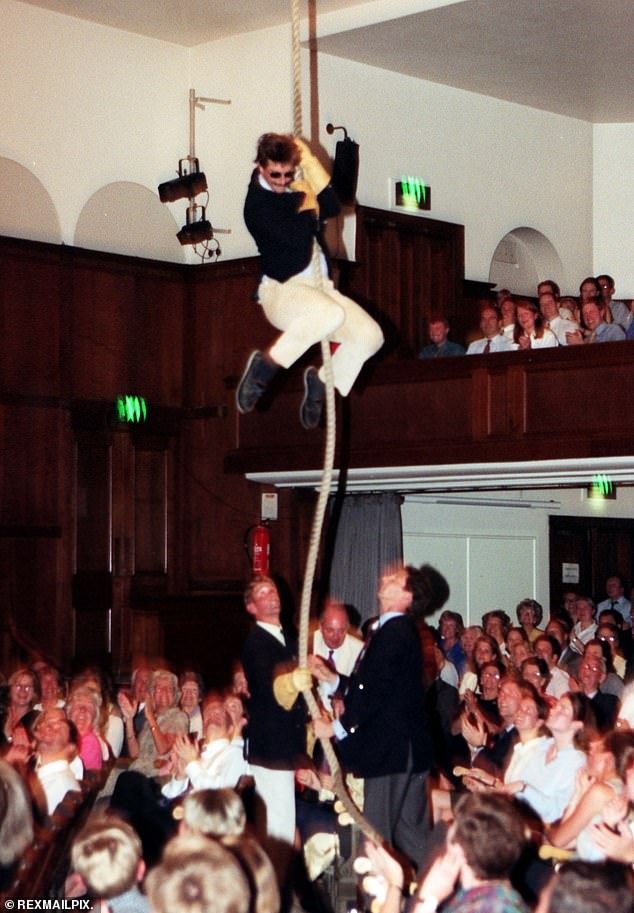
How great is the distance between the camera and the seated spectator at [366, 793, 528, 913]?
365 centimetres

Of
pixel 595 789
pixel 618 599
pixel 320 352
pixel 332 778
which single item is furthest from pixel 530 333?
pixel 595 789

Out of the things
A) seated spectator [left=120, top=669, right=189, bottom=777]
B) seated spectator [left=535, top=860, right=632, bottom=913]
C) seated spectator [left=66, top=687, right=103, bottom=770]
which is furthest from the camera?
seated spectator [left=120, top=669, right=189, bottom=777]

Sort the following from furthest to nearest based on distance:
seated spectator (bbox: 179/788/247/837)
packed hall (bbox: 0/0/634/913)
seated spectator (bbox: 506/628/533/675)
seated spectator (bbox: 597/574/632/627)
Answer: seated spectator (bbox: 597/574/632/627), packed hall (bbox: 0/0/634/913), seated spectator (bbox: 506/628/533/675), seated spectator (bbox: 179/788/247/837)

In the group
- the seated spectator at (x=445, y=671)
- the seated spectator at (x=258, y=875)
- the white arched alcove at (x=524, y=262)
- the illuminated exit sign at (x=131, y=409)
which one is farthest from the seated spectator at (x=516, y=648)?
the seated spectator at (x=258, y=875)

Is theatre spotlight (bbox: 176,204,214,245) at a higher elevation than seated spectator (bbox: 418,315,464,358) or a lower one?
higher

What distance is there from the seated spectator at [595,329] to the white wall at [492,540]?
3.02 metres

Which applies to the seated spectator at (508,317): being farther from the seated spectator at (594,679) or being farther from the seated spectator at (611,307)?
the seated spectator at (594,679)

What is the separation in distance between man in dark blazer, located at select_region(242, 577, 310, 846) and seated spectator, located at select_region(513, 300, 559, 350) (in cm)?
493

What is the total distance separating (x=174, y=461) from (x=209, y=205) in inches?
87.8

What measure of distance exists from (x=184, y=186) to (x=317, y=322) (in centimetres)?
717

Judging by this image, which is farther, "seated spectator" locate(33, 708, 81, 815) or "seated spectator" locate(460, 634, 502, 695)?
"seated spectator" locate(460, 634, 502, 695)

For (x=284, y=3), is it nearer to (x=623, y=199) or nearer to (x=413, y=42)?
(x=413, y=42)

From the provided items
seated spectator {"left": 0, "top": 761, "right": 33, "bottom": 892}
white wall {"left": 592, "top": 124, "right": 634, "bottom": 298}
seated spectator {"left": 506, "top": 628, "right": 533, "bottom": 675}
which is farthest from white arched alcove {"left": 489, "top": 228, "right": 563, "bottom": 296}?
seated spectator {"left": 0, "top": 761, "right": 33, "bottom": 892}

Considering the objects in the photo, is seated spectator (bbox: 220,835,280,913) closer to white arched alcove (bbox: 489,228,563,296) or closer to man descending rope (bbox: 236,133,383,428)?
man descending rope (bbox: 236,133,383,428)
